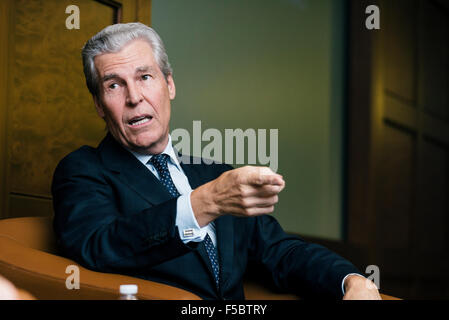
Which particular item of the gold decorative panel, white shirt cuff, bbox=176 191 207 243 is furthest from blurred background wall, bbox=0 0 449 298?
white shirt cuff, bbox=176 191 207 243

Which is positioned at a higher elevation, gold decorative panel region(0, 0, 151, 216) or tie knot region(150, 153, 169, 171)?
gold decorative panel region(0, 0, 151, 216)

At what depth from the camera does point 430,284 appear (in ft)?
14.8

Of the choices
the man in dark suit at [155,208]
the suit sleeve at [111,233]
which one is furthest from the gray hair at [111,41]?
the suit sleeve at [111,233]

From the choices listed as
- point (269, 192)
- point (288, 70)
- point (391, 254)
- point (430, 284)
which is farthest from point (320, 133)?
point (269, 192)

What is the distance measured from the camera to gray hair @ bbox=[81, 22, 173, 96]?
178cm

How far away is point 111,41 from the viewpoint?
1.78 meters

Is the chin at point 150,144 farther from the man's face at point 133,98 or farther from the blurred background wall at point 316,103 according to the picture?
the blurred background wall at point 316,103

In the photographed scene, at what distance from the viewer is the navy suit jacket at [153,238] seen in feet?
4.62

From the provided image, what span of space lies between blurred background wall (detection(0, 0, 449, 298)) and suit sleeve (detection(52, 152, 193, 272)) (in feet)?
2.58

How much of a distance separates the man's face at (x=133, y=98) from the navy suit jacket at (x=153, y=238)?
0.07 metres

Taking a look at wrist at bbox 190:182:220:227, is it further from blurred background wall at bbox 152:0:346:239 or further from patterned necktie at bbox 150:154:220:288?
blurred background wall at bbox 152:0:346:239

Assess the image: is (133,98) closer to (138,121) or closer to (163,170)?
(138,121)

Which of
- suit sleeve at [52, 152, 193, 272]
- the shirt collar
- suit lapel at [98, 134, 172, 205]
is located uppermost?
the shirt collar

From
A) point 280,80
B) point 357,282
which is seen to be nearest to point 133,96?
point 357,282
